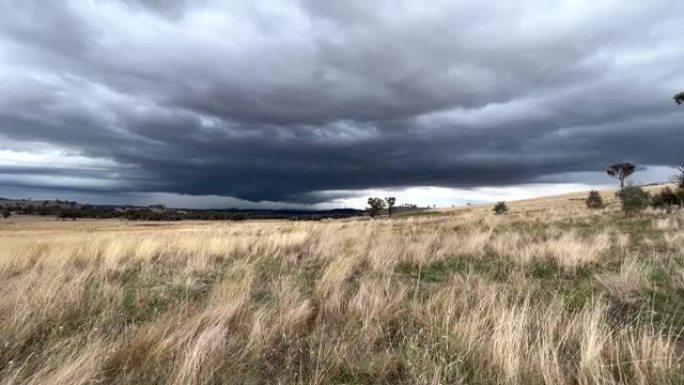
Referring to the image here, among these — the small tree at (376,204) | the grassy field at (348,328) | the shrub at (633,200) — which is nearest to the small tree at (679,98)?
the shrub at (633,200)

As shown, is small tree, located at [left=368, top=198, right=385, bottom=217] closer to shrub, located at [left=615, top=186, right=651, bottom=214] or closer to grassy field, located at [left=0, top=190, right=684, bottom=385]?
shrub, located at [left=615, top=186, right=651, bottom=214]

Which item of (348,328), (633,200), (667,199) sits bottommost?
(348,328)

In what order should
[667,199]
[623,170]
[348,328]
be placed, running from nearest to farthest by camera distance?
[348,328] < [667,199] < [623,170]

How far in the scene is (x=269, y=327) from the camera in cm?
524

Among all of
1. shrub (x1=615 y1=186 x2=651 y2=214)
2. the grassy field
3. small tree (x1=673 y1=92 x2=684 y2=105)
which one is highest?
small tree (x1=673 y1=92 x2=684 y2=105)

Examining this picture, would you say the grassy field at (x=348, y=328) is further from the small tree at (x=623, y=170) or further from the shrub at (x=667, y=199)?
the small tree at (x=623, y=170)

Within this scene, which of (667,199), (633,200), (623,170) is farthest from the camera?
(623,170)

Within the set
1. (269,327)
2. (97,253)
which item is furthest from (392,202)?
(269,327)

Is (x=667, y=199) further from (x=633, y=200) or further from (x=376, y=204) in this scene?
(x=376, y=204)

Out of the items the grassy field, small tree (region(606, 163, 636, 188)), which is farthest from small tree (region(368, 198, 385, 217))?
the grassy field

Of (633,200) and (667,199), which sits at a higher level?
(667,199)

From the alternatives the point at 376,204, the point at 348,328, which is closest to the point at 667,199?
the point at 348,328

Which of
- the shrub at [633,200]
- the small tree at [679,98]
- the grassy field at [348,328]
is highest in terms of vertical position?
the small tree at [679,98]

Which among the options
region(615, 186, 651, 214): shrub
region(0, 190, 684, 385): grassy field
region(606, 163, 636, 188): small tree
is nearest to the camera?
region(0, 190, 684, 385): grassy field
